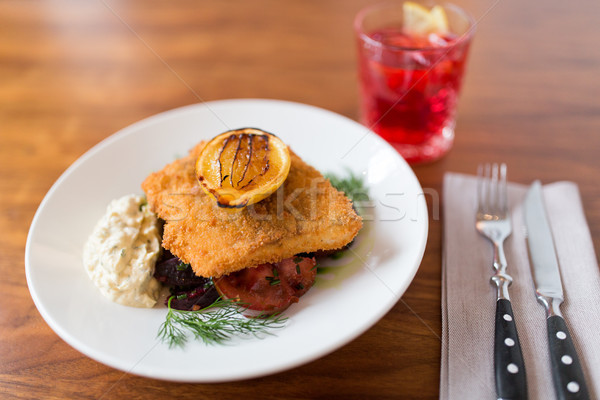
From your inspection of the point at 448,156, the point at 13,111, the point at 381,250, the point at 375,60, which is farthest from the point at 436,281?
the point at 13,111

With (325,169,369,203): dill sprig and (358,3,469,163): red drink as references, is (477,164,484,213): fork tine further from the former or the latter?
(325,169,369,203): dill sprig

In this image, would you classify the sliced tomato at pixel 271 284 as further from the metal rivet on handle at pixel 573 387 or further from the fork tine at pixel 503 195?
the fork tine at pixel 503 195

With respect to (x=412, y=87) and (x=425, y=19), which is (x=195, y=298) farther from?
(x=425, y=19)

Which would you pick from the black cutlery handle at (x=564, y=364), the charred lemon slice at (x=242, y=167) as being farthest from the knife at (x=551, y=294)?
the charred lemon slice at (x=242, y=167)

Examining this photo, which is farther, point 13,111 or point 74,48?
point 74,48

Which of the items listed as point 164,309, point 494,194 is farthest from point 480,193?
point 164,309

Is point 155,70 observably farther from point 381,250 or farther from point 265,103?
point 381,250
